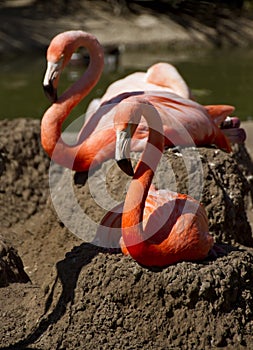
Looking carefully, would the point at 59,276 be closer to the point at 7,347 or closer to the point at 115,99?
the point at 7,347

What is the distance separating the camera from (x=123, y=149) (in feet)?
10.9

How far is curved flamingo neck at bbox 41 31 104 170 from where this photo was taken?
459cm

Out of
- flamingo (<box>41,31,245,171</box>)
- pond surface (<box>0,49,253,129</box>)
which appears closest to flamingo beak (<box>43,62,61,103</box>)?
flamingo (<box>41,31,245,171</box>)

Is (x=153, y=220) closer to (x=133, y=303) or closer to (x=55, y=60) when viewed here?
(x=133, y=303)

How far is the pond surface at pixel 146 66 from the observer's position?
10.1 meters

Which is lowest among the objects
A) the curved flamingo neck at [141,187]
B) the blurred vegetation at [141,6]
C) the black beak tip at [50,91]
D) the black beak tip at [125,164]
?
the blurred vegetation at [141,6]

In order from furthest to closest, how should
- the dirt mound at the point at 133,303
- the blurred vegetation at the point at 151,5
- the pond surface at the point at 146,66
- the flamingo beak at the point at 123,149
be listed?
the blurred vegetation at the point at 151,5 → the pond surface at the point at 146,66 → the dirt mound at the point at 133,303 → the flamingo beak at the point at 123,149

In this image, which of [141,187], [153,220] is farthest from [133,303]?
[141,187]

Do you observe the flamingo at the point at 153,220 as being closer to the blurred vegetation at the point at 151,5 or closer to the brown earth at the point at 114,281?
the brown earth at the point at 114,281

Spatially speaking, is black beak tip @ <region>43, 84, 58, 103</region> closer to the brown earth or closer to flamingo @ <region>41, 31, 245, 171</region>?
flamingo @ <region>41, 31, 245, 171</region>

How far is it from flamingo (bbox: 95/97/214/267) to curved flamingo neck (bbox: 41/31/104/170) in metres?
0.99

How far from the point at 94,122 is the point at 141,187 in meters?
1.18

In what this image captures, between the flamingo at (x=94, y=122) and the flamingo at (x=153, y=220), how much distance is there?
3.01 ft

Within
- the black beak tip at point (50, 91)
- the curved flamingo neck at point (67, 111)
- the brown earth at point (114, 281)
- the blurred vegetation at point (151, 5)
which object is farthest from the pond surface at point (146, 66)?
the black beak tip at point (50, 91)
